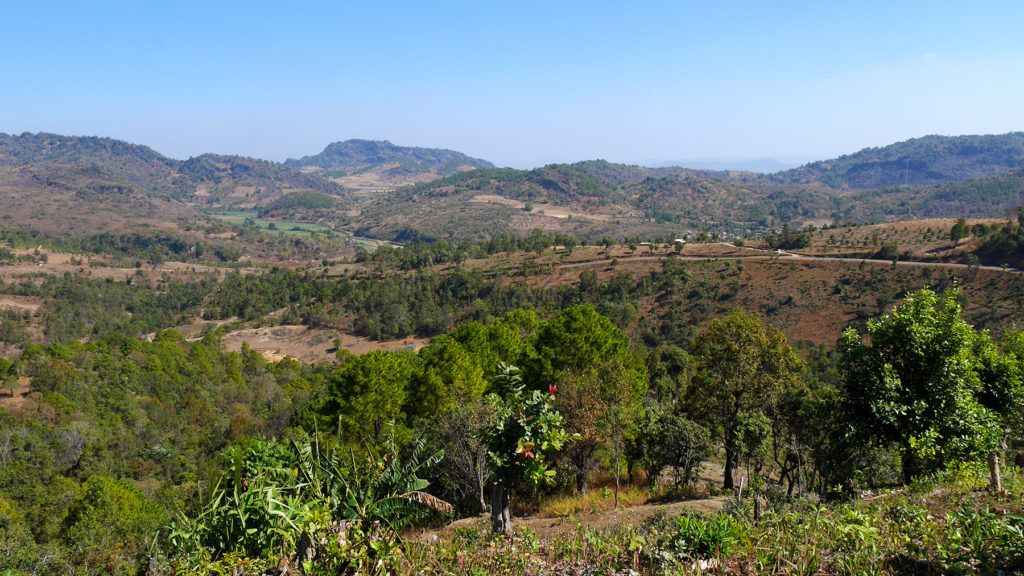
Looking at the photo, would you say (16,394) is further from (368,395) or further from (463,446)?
(463,446)

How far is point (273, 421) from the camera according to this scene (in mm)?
41938

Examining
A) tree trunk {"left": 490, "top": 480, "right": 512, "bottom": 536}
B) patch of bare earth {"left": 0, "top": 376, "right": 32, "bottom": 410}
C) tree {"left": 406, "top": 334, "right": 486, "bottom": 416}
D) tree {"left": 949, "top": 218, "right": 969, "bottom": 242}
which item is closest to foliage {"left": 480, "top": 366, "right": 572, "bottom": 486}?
tree trunk {"left": 490, "top": 480, "right": 512, "bottom": 536}

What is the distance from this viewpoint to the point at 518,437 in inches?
299

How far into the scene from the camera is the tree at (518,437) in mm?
7160

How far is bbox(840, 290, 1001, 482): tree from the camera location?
1022 centimetres

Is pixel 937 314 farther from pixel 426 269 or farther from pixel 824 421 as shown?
pixel 426 269

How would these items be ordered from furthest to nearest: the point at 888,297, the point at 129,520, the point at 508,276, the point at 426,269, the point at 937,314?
the point at 426,269
the point at 508,276
the point at 888,297
the point at 129,520
the point at 937,314

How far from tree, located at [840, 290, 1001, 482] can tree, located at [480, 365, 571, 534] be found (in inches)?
305

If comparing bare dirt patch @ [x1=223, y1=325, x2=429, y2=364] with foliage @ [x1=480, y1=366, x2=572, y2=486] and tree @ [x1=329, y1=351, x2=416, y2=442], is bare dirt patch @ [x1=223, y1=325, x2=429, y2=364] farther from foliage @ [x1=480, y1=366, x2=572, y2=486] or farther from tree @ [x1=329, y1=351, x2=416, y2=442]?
foliage @ [x1=480, y1=366, x2=572, y2=486]

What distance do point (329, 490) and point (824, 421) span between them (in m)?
16.1

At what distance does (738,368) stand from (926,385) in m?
5.32

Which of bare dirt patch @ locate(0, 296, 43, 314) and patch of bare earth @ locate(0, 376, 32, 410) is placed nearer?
patch of bare earth @ locate(0, 376, 32, 410)

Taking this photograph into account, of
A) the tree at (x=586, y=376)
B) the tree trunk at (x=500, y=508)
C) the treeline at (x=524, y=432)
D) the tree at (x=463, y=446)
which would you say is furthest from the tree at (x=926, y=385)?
the tree at (x=463, y=446)

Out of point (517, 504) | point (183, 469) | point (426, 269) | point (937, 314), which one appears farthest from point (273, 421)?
point (426, 269)
